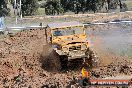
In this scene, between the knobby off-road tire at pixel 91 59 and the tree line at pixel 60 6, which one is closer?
the knobby off-road tire at pixel 91 59

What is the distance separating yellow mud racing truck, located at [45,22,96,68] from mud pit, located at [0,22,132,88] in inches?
26.0

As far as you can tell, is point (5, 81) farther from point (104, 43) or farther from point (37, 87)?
point (104, 43)

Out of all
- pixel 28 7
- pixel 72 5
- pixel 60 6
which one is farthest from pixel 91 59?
pixel 72 5

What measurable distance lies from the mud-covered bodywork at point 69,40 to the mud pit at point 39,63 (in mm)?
764

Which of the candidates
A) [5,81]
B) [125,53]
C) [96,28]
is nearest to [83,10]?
[96,28]

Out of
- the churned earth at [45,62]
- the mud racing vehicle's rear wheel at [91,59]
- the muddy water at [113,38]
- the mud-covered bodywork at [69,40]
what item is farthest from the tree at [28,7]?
the mud racing vehicle's rear wheel at [91,59]

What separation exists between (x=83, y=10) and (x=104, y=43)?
4552 centimetres

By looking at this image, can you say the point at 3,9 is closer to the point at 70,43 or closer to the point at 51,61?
the point at 51,61

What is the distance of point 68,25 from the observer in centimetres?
1950

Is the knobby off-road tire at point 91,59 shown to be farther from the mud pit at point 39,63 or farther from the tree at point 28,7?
the tree at point 28,7

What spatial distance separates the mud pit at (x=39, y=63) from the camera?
15.5 m

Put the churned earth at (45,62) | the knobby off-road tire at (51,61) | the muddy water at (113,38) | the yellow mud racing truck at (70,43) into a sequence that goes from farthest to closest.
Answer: the muddy water at (113,38) → the knobby off-road tire at (51,61) → the yellow mud racing truck at (70,43) → the churned earth at (45,62)

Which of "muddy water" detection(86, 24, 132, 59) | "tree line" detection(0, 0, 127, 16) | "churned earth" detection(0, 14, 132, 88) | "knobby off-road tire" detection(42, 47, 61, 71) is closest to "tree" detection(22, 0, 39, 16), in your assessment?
"tree line" detection(0, 0, 127, 16)

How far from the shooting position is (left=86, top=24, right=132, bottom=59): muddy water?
23.4 meters
